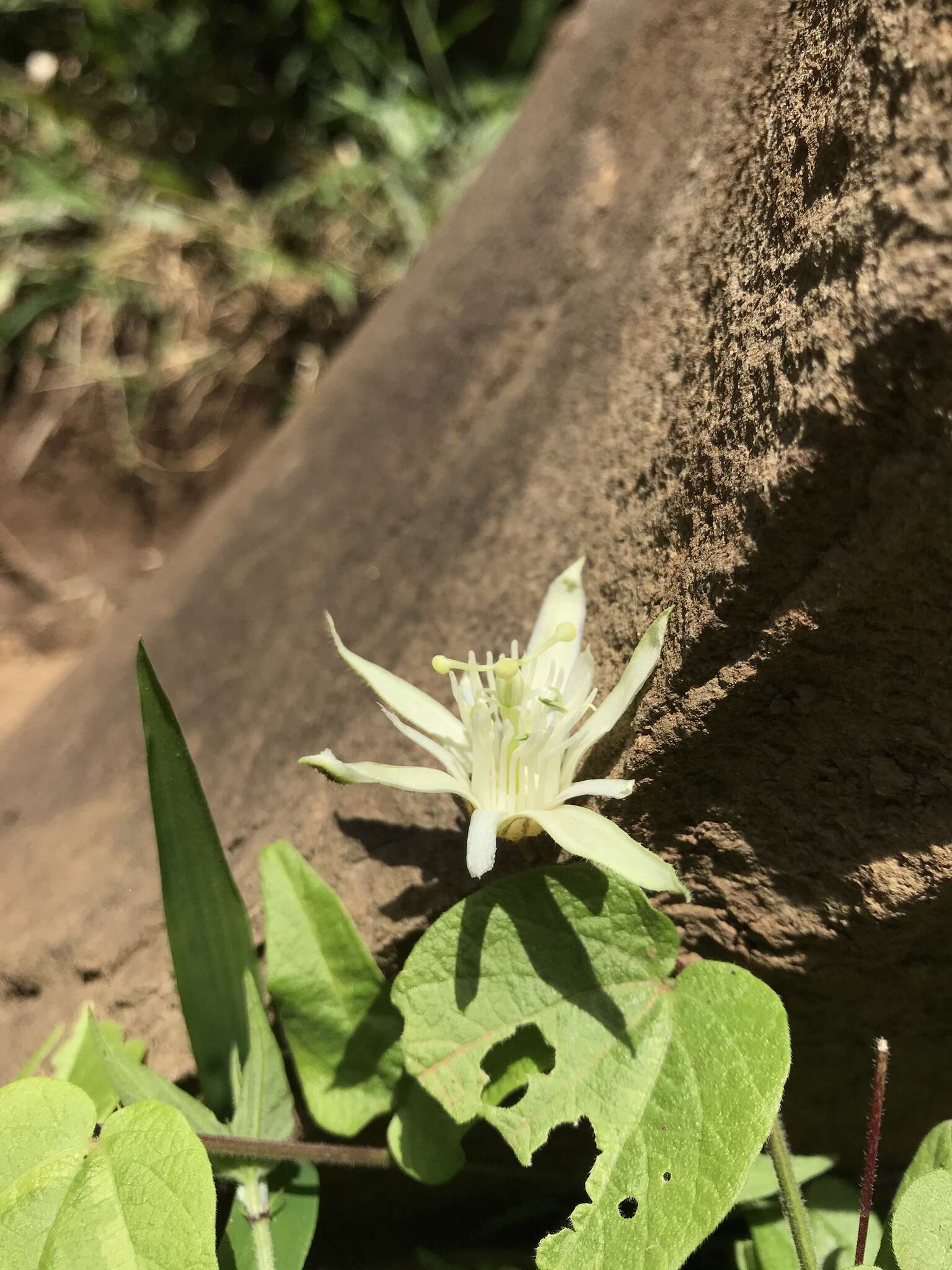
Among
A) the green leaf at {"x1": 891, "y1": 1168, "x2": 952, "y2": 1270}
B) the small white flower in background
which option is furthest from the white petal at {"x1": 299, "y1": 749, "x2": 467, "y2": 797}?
the small white flower in background

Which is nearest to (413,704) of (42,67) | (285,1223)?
(285,1223)

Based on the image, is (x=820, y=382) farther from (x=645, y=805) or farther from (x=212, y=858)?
(x=212, y=858)

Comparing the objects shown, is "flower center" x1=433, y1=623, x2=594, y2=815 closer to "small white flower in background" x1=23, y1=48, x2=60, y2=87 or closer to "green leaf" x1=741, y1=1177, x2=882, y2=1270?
"green leaf" x1=741, y1=1177, x2=882, y2=1270

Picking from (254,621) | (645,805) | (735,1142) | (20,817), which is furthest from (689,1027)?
(20,817)

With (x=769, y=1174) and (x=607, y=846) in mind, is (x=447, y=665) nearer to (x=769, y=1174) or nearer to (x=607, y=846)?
(x=607, y=846)

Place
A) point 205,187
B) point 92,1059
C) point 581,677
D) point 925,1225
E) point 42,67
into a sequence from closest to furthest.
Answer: point 925,1225 → point 581,677 → point 92,1059 → point 42,67 → point 205,187

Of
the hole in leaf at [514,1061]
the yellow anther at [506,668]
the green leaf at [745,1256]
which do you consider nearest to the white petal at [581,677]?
the yellow anther at [506,668]

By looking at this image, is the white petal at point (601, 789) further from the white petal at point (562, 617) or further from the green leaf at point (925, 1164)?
the green leaf at point (925, 1164)
